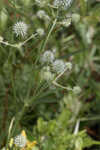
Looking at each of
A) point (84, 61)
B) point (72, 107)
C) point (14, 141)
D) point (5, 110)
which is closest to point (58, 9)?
point (14, 141)

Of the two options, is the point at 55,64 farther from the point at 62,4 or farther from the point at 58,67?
the point at 62,4

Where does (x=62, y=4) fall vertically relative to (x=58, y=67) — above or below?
above

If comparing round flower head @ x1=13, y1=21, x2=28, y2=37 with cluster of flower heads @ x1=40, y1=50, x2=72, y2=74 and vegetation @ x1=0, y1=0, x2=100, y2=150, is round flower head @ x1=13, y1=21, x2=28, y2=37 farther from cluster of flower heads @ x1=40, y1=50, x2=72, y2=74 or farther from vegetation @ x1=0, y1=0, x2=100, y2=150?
cluster of flower heads @ x1=40, y1=50, x2=72, y2=74

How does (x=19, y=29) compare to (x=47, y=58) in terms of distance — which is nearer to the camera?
(x=19, y=29)

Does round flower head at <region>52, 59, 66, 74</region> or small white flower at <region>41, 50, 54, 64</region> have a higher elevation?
small white flower at <region>41, 50, 54, 64</region>

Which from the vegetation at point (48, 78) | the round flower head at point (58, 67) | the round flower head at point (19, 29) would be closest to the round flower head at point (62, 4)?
the vegetation at point (48, 78)

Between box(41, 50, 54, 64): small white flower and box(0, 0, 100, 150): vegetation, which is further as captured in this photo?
box(41, 50, 54, 64): small white flower

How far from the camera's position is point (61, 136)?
1110 mm

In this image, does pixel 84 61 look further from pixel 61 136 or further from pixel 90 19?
pixel 61 136

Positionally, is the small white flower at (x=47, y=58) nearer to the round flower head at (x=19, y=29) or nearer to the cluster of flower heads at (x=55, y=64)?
the cluster of flower heads at (x=55, y=64)

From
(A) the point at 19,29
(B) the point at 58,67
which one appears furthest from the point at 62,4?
(B) the point at 58,67

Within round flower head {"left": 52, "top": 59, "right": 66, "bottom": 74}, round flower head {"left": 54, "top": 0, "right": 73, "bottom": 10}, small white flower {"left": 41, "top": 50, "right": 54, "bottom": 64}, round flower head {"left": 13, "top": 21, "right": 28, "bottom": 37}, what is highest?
round flower head {"left": 54, "top": 0, "right": 73, "bottom": 10}

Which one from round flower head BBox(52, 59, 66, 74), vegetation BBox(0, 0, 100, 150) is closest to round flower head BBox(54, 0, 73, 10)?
vegetation BBox(0, 0, 100, 150)

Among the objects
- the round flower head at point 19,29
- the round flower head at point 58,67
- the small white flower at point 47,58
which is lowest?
the round flower head at point 58,67
